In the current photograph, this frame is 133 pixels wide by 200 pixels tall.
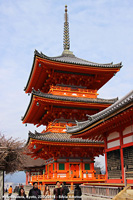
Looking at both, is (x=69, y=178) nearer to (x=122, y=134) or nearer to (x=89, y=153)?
(x=89, y=153)

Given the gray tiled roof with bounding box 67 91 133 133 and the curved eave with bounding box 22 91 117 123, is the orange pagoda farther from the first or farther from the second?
the gray tiled roof with bounding box 67 91 133 133

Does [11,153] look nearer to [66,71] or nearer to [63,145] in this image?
[63,145]

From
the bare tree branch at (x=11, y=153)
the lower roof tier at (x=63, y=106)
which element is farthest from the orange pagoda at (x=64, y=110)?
the bare tree branch at (x=11, y=153)

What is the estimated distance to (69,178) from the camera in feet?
82.5

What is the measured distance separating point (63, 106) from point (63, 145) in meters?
4.57

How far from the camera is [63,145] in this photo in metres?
25.1

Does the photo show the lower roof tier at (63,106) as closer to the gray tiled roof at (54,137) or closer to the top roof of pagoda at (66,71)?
the gray tiled roof at (54,137)

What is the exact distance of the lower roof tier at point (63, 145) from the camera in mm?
24328

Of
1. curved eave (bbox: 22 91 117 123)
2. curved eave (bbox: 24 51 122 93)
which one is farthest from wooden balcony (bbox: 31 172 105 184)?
curved eave (bbox: 24 51 122 93)

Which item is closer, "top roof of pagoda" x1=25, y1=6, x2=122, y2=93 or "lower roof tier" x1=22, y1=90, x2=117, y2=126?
"lower roof tier" x1=22, y1=90, x2=117, y2=126

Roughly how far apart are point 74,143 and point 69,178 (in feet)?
11.3

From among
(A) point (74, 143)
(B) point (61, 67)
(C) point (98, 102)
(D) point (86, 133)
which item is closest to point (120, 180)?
(D) point (86, 133)

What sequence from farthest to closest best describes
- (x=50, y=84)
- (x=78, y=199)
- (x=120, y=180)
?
1. (x=50, y=84)
2. (x=120, y=180)
3. (x=78, y=199)

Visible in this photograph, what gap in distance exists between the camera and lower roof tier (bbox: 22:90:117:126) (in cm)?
2625
